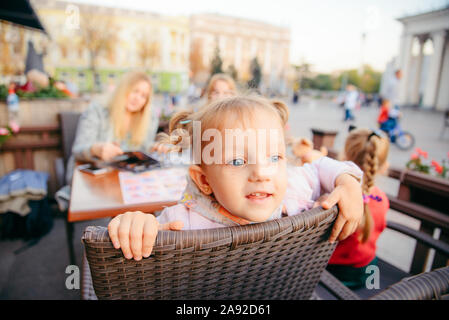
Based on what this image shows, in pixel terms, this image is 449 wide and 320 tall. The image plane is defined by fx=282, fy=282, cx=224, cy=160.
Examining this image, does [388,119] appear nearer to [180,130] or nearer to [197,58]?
[180,130]

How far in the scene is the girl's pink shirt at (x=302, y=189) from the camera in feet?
2.52

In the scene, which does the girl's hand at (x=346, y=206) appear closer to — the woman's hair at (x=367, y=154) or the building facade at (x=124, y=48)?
the woman's hair at (x=367, y=154)

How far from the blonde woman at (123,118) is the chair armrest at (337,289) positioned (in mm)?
1824

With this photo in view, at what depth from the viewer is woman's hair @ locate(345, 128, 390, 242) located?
1.20 meters

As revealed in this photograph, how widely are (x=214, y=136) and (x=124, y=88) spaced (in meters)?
1.91

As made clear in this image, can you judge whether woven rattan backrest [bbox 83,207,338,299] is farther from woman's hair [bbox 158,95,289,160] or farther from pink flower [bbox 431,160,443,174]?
pink flower [bbox 431,160,443,174]

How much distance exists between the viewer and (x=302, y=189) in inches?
34.7

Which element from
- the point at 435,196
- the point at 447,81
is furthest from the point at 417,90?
the point at 435,196

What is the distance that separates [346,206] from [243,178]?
28 centimetres

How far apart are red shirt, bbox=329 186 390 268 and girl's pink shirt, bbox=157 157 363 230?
44 centimetres

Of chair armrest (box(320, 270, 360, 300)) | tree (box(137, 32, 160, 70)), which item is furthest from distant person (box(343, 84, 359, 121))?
tree (box(137, 32, 160, 70))

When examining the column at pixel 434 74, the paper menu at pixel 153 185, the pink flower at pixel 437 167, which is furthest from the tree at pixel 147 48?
the pink flower at pixel 437 167

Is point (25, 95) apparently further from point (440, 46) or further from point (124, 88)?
point (440, 46)
